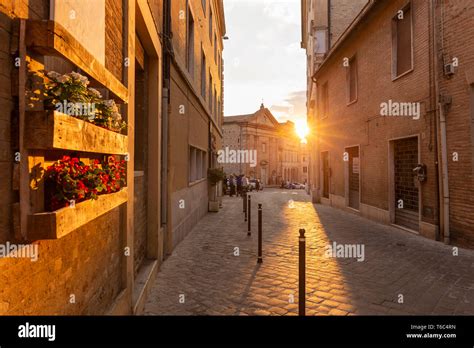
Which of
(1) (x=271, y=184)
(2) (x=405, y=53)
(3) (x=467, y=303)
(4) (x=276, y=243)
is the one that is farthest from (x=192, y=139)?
(1) (x=271, y=184)

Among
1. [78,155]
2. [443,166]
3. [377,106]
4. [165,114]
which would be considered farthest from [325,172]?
[78,155]

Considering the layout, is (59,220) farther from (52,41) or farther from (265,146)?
(265,146)

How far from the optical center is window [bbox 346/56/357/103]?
13.7 m

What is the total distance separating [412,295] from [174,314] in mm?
3467

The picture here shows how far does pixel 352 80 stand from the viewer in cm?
1413

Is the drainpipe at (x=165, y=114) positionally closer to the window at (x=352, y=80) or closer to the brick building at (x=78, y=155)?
the brick building at (x=78, y=155)

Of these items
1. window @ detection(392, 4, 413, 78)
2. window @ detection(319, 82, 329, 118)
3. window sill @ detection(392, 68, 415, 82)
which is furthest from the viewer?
window @ detection(319, 82, 329, 118)

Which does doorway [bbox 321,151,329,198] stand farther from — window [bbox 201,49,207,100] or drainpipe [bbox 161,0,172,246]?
drainpipe [bbox 161,0,172,246]

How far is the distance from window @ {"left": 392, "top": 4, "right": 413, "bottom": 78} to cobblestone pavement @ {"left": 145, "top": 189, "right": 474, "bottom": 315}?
5.57 m

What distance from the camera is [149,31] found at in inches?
197

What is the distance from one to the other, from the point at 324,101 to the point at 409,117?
931 centimetres

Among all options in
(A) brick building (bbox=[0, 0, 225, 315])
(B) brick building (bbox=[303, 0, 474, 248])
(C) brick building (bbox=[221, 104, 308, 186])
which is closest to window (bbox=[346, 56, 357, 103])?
(B) brick building (bbox=[303, 0, 474, 248])
